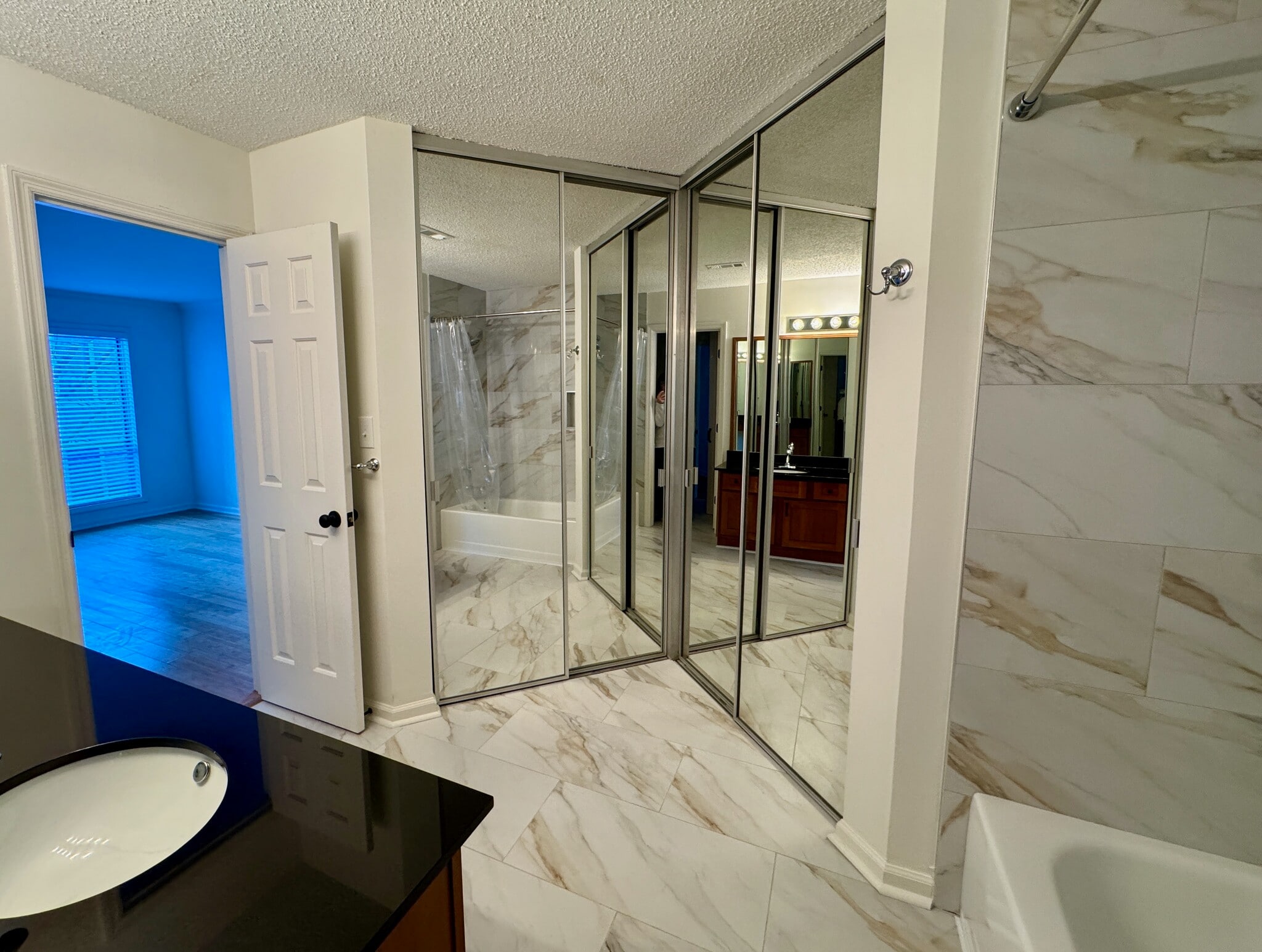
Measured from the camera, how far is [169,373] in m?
6.03

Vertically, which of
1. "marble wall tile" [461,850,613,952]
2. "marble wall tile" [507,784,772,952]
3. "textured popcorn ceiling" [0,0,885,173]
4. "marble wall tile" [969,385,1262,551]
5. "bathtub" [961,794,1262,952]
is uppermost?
"textured popcorn ceiling" [0,0,885,173]

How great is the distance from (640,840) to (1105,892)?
1.17 metres

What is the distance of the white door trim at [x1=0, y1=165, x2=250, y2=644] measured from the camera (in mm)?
1650

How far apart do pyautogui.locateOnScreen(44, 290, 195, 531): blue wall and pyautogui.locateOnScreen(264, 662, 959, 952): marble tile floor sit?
17.4 ft

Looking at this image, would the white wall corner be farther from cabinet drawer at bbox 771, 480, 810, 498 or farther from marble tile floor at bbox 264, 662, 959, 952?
cabinet drawer at bbox 771, 480, 810, 498

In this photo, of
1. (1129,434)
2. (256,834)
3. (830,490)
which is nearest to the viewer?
(256,834)

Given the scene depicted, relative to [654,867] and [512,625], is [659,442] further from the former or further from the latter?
[654,867]

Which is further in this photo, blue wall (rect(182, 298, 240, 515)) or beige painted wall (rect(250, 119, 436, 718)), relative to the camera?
blue wall (rect(182, 298, 240, 515))

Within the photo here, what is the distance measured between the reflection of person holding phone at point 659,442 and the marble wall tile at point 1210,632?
194 centimetres

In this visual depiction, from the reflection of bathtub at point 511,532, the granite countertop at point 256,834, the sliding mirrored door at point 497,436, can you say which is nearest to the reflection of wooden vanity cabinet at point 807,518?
the sliding mirrored door at point 497,436

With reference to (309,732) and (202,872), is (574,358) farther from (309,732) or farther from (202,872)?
(202,872)

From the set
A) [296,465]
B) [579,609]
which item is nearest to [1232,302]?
[296,465]

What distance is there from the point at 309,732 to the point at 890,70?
195 centimetres

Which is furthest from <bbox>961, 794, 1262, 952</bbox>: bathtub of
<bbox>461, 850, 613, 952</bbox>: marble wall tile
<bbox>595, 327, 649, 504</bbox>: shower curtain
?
<bbox>595, 327, 649, 504</bbox>: shower curtain
